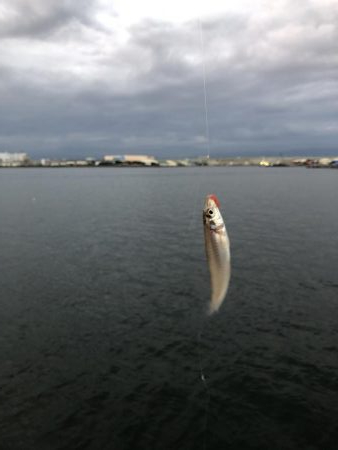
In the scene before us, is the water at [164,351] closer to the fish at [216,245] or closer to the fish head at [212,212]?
the fish at [216,245]

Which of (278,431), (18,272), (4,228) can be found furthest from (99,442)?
(4,228)

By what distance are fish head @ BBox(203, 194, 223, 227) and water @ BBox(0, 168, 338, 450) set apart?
751 centimetres

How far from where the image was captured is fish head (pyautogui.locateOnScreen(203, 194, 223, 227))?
8016mm

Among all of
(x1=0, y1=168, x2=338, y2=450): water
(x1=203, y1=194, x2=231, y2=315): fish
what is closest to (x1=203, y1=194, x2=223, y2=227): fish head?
(x1=203, y1=194, x2=231, y2=315): fish

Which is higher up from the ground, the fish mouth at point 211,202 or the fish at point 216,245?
the fish mouth at point 211,202

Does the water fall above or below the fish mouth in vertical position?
below

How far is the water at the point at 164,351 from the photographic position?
12.6 metres

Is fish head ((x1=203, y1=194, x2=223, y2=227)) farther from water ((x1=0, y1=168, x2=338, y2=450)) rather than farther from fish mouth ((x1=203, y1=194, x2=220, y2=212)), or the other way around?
water ((x1=0, y1=168, x2=338, y2=450))

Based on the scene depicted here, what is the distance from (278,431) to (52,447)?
682 centimetres

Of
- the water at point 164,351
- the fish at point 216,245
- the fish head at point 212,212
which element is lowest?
the water at point 164,351

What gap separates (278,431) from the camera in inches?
490

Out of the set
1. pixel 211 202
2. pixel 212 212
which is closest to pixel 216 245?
pixel 212 212

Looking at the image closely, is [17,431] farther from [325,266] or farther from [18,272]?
[325,266]

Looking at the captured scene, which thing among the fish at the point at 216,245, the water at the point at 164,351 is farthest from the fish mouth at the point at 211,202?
the water at the point at 164,351
